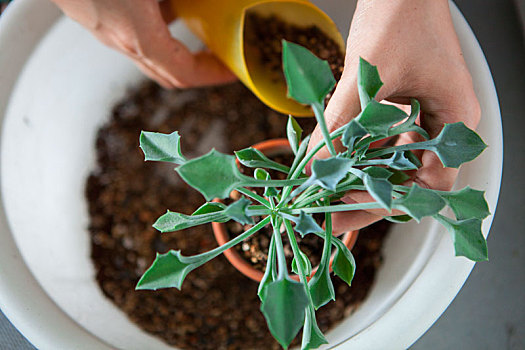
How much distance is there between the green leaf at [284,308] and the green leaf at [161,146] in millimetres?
130

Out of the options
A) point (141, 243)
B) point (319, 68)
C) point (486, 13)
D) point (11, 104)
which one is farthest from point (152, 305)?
point (486, 13)

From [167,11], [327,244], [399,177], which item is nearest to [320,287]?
[327,244]

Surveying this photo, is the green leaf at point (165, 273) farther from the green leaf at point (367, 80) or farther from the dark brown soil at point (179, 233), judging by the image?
the dark brown soil at point (179, 233)

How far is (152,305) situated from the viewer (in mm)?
669

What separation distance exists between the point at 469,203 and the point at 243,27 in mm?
412

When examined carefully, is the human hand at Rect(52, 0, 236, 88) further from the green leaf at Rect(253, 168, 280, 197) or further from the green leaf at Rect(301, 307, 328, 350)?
the green leaf at Rect(301, 307, 328, 350)

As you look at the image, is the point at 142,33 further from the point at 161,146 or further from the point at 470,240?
the point at 470,240

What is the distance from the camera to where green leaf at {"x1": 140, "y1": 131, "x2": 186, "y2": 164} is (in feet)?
1.08

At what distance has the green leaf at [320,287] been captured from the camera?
1.12 ft

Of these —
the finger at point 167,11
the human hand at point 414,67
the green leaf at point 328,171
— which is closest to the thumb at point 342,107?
the human hand at point 414,67

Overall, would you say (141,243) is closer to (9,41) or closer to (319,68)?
(9,41)

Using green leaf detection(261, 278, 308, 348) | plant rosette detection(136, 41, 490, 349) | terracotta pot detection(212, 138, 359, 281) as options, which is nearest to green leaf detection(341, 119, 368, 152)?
plant rosette detection(136, 41, 490, 349)

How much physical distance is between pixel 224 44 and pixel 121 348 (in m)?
0.43

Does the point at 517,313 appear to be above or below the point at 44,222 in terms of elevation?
below
